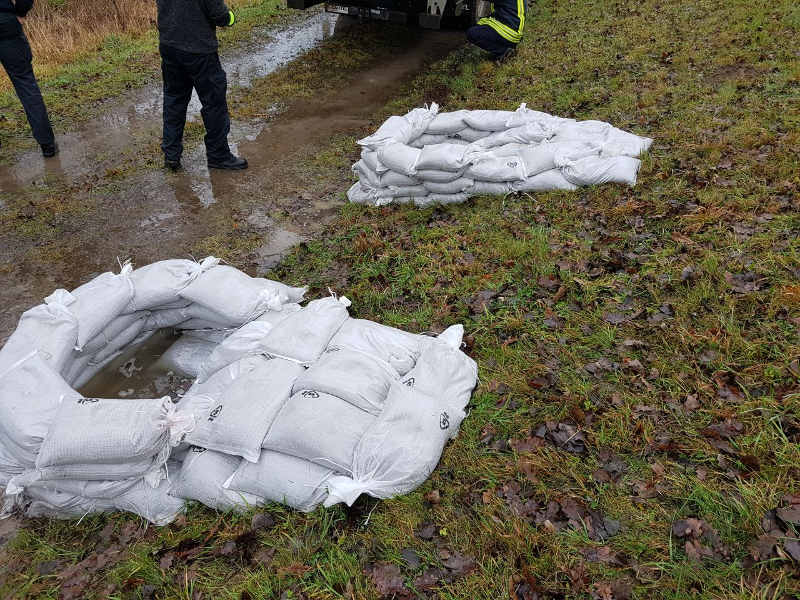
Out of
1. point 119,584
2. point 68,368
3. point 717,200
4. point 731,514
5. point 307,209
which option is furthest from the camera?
point 307,209

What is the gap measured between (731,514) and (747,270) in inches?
77.4

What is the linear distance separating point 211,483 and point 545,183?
3.92 metres

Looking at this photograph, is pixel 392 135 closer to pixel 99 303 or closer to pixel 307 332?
pixel 307 332

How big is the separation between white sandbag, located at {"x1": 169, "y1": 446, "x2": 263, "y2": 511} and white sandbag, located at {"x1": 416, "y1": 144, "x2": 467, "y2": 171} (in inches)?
133

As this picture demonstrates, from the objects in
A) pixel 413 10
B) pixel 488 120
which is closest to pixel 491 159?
pixel 488 120

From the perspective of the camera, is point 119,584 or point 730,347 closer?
point 119,584

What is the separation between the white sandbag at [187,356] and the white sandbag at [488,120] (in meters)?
3.62

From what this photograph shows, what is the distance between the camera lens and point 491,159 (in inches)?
207

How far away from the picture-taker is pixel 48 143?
626cm

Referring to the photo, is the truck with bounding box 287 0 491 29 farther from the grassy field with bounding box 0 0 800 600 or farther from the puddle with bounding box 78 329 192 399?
the puddle with bounding box 78 329 192 399

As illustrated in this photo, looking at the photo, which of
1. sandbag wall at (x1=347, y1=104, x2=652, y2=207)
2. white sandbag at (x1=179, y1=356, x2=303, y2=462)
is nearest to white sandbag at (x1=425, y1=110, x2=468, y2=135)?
sandbag wall at (x1=347, y1=104, x2=652, y2=207)

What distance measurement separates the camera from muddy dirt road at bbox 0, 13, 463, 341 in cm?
487

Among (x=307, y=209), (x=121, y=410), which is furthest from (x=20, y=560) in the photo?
(x=307, y=209)

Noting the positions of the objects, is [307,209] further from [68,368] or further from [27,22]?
[27,22]
